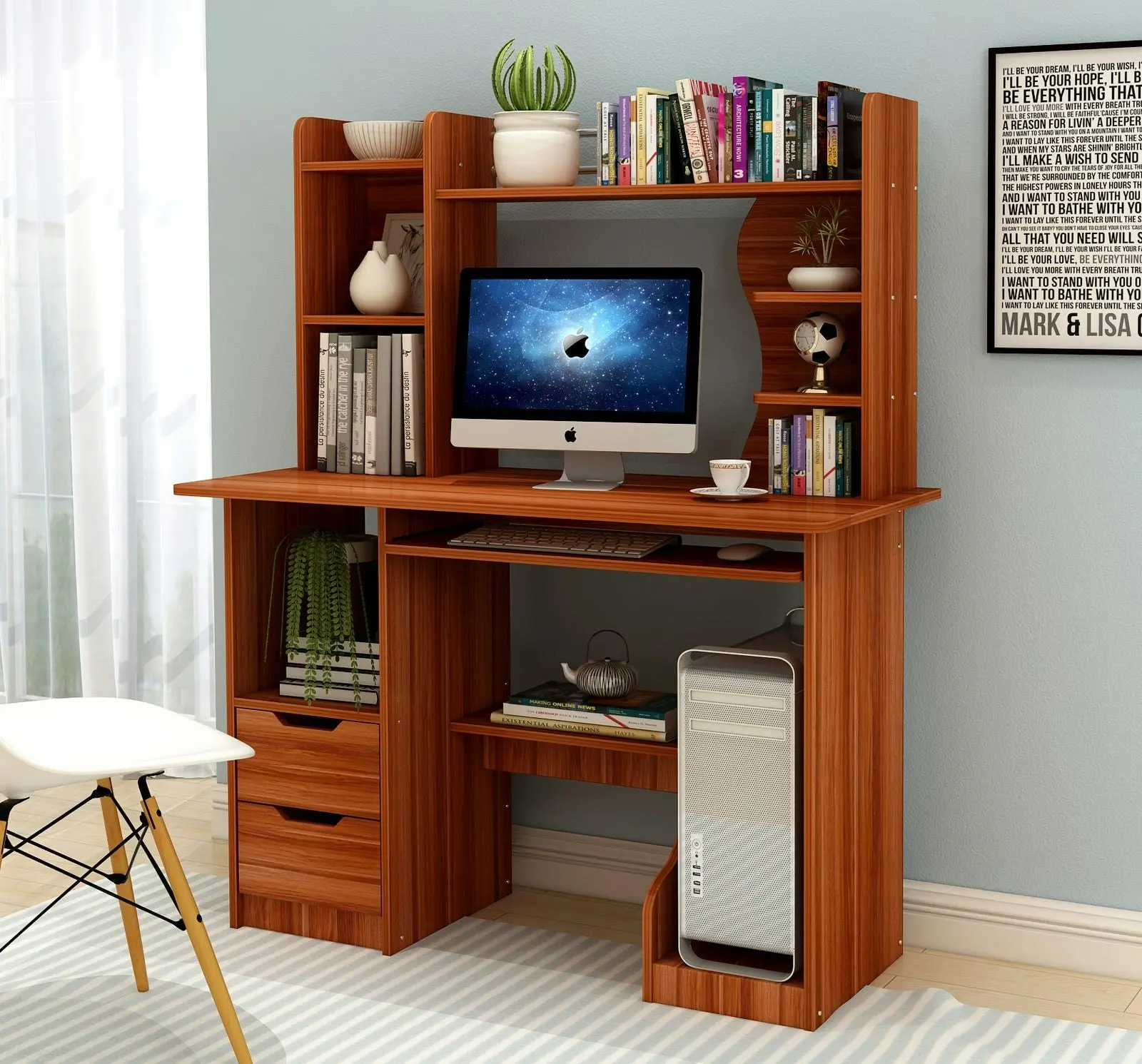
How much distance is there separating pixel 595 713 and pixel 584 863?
1.86ft

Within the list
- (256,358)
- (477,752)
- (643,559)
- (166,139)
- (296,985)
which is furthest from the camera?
(166,139)

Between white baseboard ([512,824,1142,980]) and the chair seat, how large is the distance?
1.14 metres

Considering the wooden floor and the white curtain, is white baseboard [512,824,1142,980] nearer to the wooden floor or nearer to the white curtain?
the wooden floor

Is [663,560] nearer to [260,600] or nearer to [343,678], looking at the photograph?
[343,678]

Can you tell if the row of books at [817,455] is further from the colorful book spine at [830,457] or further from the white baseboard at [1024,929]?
the white baseboard at [1024,929]

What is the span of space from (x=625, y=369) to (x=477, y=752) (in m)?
0.83

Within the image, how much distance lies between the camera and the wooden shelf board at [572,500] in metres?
2.36

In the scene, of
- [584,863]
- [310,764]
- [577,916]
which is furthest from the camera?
[584,863]

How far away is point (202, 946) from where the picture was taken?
221 cm

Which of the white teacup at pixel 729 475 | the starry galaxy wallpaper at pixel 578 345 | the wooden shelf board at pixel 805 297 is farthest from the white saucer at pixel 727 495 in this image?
the wooden shelf board at pixel 805 297

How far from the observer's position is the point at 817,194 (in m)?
2.71

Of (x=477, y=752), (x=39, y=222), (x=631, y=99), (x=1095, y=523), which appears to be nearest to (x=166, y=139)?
(x=39, y=222)

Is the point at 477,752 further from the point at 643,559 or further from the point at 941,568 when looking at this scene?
the point at 941,568

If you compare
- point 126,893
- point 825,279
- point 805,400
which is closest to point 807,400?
point 805,400
